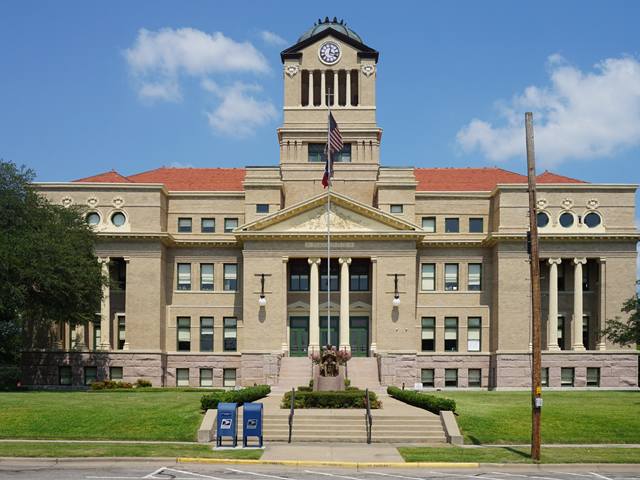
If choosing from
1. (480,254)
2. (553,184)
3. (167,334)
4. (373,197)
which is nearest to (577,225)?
(553,184)

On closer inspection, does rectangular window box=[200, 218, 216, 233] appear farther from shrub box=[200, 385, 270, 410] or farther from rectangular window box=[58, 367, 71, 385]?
shrub box=[200, 385, 270, 410]

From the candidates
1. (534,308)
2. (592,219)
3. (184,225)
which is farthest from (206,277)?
(534,308)

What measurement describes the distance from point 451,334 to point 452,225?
8.31 metres

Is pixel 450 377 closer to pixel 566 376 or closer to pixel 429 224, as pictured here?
pixel 566 376

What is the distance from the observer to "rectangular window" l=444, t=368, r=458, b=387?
5641 cm

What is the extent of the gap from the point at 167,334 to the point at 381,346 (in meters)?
16.4

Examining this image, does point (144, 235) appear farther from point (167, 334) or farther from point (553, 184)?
point (553, 184)

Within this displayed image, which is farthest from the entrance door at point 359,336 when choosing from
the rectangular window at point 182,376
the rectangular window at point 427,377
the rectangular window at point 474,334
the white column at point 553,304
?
the white column at point 553,304

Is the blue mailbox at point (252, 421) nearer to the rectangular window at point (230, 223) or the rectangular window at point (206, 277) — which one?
the rectangular window at point (206, 277)

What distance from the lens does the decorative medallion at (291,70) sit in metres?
61.8

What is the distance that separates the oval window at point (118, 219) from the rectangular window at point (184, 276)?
5.47 m

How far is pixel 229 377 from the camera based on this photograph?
5700cm

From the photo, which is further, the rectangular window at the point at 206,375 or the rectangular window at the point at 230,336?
the rectangular window at the point at 230,336

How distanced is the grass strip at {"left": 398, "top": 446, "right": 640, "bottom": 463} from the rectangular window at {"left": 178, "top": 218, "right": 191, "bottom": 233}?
116 feet
